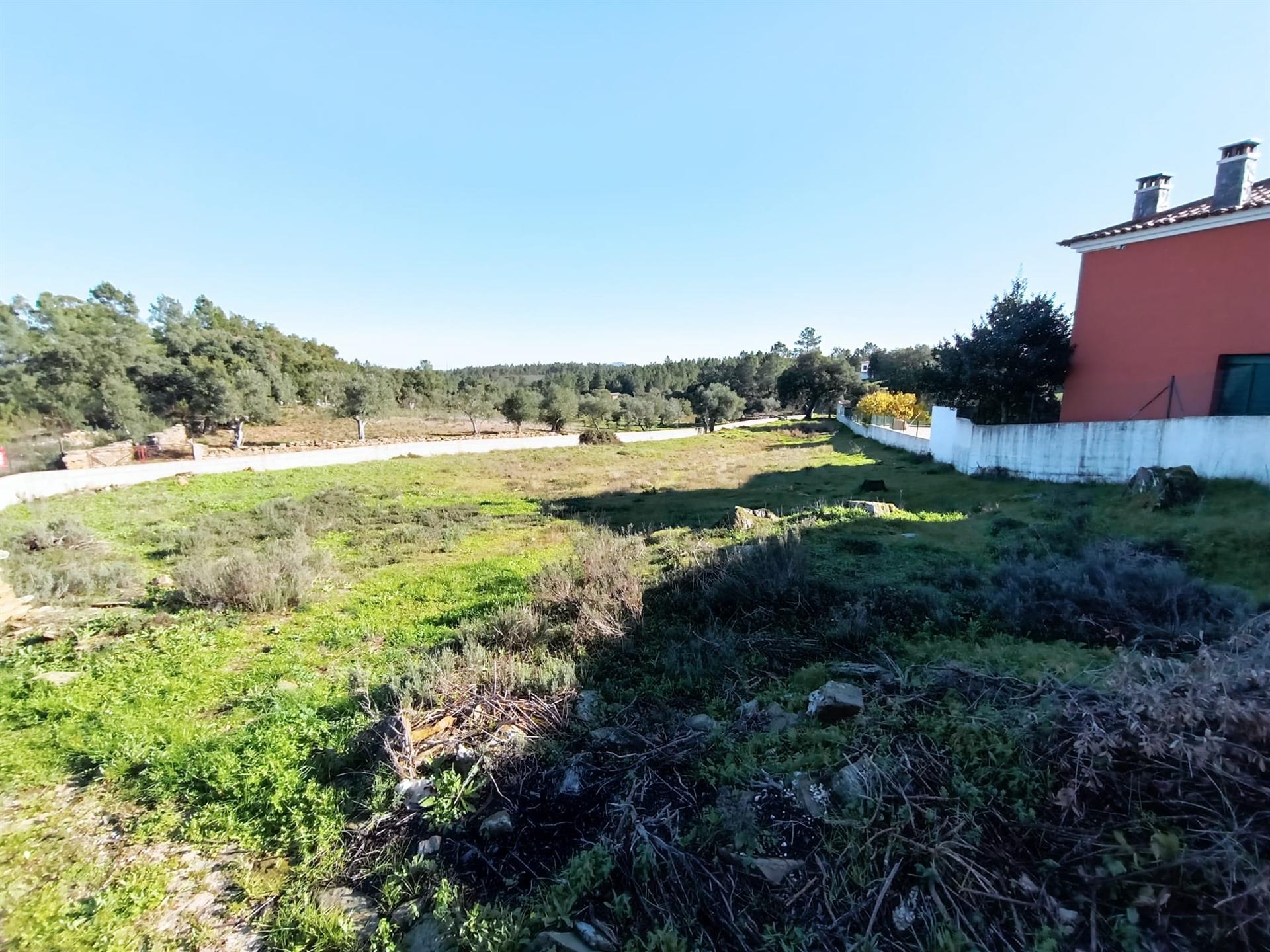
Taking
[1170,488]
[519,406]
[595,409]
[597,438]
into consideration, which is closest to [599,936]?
[1170,488]

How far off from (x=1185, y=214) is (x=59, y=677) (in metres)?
20.8

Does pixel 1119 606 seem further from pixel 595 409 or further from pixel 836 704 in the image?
pixel 595 409

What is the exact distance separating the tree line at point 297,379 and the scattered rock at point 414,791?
16.8 meters

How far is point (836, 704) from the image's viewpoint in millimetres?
3281

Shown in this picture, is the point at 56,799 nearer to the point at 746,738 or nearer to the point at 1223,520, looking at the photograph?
the point at 746,738

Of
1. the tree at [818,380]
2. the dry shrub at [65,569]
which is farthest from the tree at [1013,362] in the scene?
the tree at [818,380]

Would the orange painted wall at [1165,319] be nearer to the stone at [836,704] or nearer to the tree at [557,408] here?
the stone at [836,704]

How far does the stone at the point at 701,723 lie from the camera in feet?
11.4

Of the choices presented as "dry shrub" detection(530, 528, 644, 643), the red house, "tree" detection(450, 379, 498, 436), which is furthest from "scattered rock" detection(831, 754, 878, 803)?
"tree" detection(450, 379, 498, 436)

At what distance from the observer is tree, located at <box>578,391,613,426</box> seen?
4400 cm

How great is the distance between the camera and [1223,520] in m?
7.50

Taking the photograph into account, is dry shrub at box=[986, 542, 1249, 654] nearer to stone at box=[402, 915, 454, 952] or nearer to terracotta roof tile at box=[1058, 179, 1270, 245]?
stone at box=[402, 915, 454, 952]

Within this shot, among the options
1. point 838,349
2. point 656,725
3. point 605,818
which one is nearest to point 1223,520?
point 656,725

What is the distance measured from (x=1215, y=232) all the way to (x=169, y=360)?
4232cm
